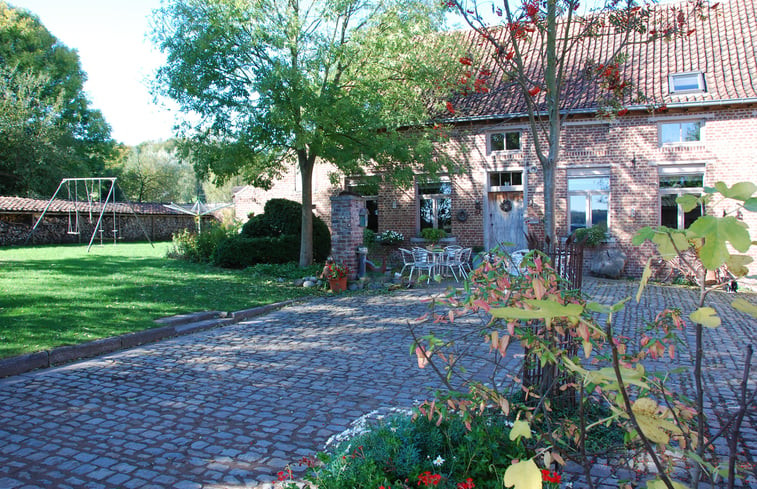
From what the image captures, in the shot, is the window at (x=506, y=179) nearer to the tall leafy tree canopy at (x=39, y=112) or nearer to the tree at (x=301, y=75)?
the tree at (x=301, y=75)

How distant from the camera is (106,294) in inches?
355

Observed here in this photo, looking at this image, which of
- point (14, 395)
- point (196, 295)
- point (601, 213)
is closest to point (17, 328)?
point (14, 395)

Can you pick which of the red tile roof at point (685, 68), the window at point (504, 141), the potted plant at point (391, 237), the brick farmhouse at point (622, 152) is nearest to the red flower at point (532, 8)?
the brick farmhouse at point (622, 152)

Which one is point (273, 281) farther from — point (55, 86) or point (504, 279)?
point (55, 86)

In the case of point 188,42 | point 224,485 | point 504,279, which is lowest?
point 224,485

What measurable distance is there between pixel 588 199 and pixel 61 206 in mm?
25282

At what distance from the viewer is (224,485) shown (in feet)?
9.95

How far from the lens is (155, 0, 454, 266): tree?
410 inches

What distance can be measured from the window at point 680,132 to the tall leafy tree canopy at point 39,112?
97.5 ft

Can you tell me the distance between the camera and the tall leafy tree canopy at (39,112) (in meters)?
26.9

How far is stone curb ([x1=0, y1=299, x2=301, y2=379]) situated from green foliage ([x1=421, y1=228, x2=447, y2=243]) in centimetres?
768

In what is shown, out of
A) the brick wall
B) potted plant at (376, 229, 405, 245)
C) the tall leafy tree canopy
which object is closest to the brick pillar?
the brick wall

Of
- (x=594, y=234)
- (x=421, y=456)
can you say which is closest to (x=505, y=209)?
(x=594, y=234)

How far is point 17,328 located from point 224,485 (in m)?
4.87
